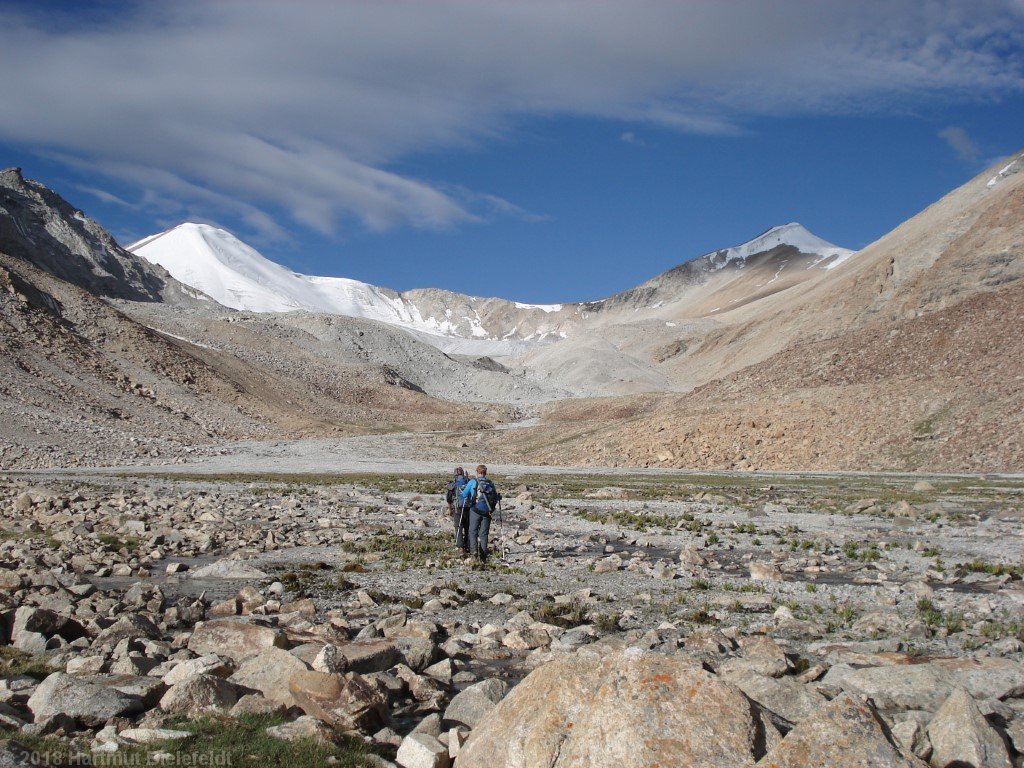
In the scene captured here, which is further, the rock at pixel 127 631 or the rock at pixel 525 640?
the rock at pixel 525 640

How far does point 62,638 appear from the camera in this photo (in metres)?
10.9

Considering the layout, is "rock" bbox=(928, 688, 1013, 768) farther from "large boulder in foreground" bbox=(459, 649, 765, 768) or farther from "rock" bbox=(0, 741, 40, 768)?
"rock" bbox=(0, 741, 40, 768)

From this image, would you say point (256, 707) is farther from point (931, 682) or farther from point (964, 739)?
point (931, 682)

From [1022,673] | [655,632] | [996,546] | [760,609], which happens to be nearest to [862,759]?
[1022,673]

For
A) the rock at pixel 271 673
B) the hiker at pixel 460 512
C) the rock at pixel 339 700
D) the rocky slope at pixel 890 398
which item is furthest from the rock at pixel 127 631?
the rocky slope at pixel 890 398

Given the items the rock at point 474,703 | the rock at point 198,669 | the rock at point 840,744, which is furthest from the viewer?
the rock at point 198,669

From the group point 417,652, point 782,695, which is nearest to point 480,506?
point 417,652

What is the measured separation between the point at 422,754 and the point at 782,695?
12.2 ft

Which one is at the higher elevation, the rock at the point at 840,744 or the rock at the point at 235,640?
the rock at the point at 840,744

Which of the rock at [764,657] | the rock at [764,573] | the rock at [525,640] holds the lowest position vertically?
the rock at [525,640]

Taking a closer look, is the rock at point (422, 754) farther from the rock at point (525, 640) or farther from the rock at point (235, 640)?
the rock at point (525, 640)

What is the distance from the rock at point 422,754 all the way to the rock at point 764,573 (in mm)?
11072

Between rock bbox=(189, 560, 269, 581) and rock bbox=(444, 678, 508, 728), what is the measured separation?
903 centimetres

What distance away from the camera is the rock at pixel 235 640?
10.6 m
